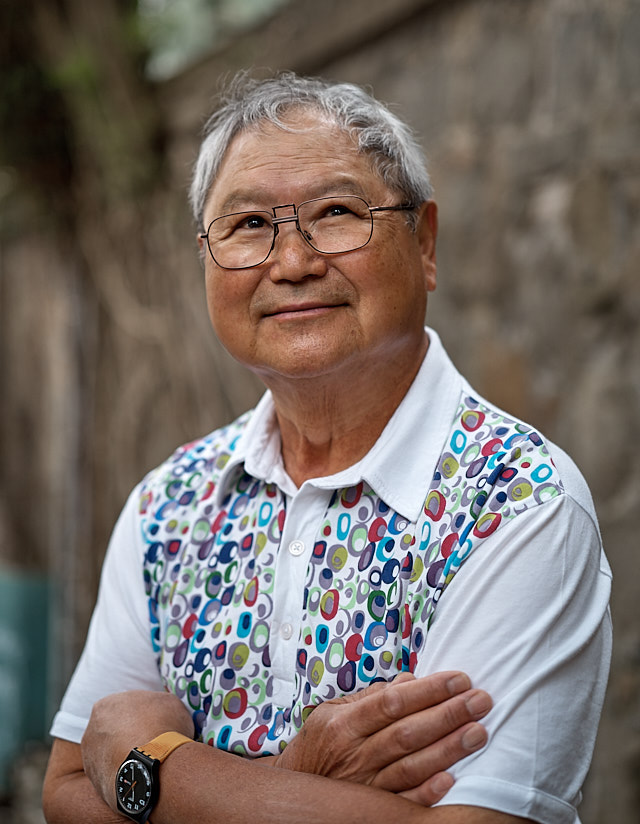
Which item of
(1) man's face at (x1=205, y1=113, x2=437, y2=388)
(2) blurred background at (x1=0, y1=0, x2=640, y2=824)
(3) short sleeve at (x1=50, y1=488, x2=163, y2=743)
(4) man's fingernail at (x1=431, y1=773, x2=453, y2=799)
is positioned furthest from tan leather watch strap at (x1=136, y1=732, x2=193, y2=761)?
(2) blurred background at (x1=0, y1=0, x2=640, y2=824)

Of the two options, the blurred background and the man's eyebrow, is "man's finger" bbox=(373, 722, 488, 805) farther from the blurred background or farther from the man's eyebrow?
the blurred background

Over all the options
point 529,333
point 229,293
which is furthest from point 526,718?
point 529,333

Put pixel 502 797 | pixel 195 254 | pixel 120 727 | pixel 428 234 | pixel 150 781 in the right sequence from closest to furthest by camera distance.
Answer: pixel 502 797, pixel 150 781, pixel 120 727, pixel 428 234, pixel 195 254

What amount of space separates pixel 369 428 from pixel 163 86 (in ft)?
8.71

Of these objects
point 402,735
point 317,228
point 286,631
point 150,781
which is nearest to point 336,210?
point 317,228

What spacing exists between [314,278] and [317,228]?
0.07 meters

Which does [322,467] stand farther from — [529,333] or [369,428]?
[529,333]

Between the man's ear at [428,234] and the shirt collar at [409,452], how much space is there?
10cm

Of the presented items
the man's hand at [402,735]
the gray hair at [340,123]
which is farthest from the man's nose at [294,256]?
the man's hand at [402,735]

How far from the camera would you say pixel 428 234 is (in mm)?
1502

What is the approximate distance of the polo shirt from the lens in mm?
1114

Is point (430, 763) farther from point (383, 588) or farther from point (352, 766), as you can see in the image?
point (383, 588)

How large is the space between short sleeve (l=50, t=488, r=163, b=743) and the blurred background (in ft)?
3.58

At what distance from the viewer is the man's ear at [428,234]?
1474mm
